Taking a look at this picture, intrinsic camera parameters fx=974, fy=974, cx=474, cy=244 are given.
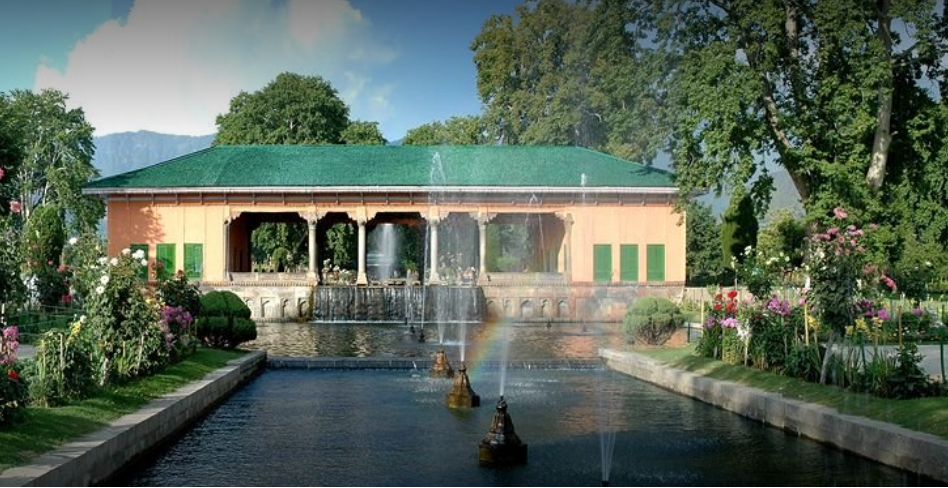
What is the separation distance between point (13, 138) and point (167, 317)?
112 ft

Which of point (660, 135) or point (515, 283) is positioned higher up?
point (660, 135)

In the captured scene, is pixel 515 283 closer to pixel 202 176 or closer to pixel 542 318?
Result: pixel 542 318

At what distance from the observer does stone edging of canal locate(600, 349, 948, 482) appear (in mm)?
9633

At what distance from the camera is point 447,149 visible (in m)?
40.9

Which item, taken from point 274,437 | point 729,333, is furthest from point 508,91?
point 274,437

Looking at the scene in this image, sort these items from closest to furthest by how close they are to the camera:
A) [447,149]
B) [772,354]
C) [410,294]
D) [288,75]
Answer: [772,354], [410,294], [447,149], [288,75]

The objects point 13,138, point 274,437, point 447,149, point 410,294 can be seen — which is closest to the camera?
point 274,437

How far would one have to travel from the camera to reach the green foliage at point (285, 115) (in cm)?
5384

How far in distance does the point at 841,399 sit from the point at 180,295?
11.6 meters

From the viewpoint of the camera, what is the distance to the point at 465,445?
11.5 meters

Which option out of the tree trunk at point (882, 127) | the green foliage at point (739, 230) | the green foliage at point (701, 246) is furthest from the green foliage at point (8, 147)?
the tree trunk at point (882, 127)

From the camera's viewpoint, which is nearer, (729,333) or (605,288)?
(729,333)

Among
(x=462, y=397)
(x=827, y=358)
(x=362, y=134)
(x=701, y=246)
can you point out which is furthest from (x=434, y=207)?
(x=827, y=358)

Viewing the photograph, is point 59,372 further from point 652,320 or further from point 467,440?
point 652,320
